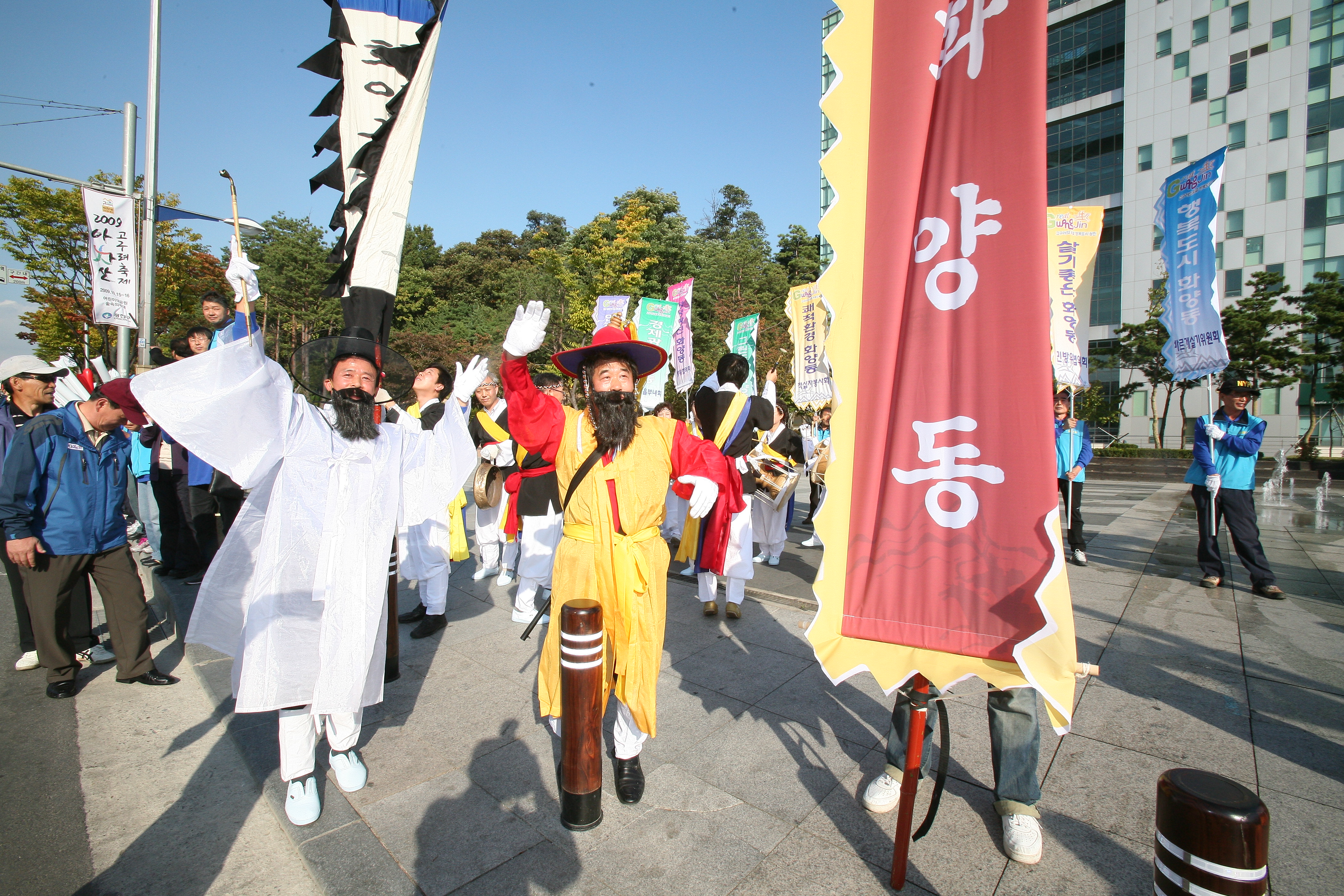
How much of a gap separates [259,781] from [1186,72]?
1764 inches

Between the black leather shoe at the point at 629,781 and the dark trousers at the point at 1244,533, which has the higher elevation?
the dark trousers at the point at 1244,533

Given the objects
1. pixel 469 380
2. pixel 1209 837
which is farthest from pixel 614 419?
pixel 1209 837

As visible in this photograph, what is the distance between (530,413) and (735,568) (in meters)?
3.16

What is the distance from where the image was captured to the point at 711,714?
11.8ft

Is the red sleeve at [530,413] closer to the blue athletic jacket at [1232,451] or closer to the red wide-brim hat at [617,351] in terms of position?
the red wide-brim hat at [617,351]

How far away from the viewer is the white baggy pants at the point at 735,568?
5.39 m

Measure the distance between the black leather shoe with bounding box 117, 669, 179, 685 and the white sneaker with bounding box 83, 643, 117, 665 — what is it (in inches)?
15.4

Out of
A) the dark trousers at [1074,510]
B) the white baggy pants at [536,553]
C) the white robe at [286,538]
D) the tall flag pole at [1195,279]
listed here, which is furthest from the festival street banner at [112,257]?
the tall flag pole at [1195,279]

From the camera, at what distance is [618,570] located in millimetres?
2742

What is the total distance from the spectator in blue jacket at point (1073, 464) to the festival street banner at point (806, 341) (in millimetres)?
3642

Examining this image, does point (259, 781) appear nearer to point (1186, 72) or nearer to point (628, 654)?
point (628, 654)

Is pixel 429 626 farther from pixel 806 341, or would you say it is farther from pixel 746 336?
pixel 746 336

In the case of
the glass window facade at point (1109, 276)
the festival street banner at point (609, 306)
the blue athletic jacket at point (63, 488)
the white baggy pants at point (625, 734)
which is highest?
the glass window facade at point (1109, 276)

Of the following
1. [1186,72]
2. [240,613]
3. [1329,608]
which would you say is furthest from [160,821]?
[1186,72]
